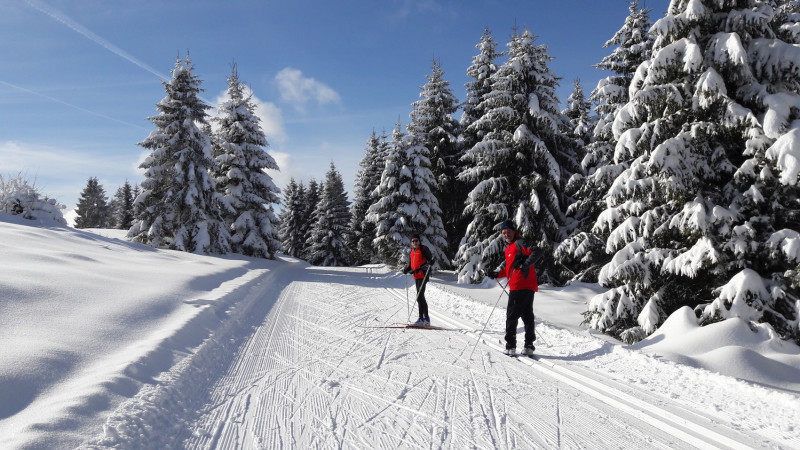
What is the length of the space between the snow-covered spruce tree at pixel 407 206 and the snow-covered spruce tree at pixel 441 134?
2.87ft

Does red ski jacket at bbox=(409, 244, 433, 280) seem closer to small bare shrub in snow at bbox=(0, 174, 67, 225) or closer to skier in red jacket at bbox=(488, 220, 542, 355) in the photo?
skier in red jacket at bbox=(488, 220, 542, 355)

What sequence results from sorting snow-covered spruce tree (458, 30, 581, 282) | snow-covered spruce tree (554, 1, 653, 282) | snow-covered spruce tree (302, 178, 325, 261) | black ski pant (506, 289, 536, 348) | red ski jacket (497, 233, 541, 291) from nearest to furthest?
red ski jacket (497, 233, 541, 291)
black ski pant (506, 289, 536, 348)
snow-covered spruce tree (554, 1, 653, 282)
snow-covered spruce tree (458, 30, 581, 282)
snow-covered spruce tree (302, 178, 325, 261)

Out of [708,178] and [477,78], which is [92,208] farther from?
[708,178]

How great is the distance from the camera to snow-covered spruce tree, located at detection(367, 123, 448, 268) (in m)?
20.6

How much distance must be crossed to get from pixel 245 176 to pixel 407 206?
12074 millimetres

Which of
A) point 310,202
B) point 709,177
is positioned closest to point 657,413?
point 709,177

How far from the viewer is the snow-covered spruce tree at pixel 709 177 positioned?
635 cm

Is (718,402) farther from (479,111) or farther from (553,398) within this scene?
(479,111)

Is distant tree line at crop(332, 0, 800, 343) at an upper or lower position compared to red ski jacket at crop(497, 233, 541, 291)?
upper

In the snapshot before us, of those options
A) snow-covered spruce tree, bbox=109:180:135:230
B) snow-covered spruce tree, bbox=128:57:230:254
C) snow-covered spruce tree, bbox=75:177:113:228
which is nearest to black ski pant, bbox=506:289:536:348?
snow-covered spruce tree, bbox=128:57:230:254

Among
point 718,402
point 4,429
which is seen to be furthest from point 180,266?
point 718,402

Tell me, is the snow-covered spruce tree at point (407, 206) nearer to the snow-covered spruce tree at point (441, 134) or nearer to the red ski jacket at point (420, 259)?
the snow-covered spruce tree at point (441, 134)

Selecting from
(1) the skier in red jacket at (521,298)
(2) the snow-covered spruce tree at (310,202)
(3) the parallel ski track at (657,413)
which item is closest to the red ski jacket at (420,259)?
(1) the skier in red jacket at (521,298)

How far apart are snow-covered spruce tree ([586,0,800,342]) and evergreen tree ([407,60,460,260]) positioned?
13.6 m
